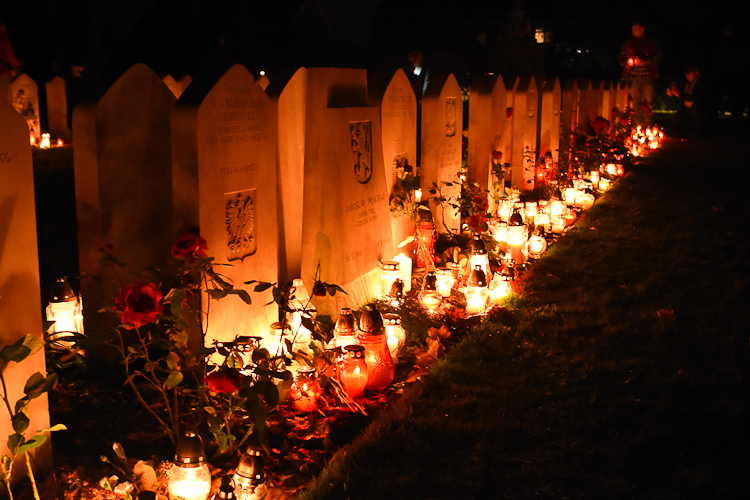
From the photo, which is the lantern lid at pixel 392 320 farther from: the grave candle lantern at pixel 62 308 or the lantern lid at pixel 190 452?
the grave candle lantern at pixel 62 308

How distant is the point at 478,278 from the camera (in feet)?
16.2

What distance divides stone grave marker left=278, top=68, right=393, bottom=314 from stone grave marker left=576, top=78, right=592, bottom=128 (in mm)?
8378

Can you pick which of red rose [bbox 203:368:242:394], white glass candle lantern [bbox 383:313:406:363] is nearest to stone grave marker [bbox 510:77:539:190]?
white glass candle lantern [bbox 383:313:406:363]

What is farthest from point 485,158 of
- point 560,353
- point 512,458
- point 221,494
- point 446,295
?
point 221,494

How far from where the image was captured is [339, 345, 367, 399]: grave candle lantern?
3502 mm

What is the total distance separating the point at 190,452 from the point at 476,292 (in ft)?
9.59

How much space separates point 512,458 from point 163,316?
1738 millimetres

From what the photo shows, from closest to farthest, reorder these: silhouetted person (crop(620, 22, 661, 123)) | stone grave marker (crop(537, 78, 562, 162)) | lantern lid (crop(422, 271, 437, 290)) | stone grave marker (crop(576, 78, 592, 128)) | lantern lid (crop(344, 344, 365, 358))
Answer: lantern lid (crop(344, 344, 365, 358)) → lantern lid (crop(422, 271, 437, 290)) → stone grave marker (crop(537, 78, 562, 162)) → stone grave marker (crop(576, 78, 592, 128)) → silhouetted person (crop(620, 22, 661, 123))

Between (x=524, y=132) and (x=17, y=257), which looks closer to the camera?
(x=17, y=257)

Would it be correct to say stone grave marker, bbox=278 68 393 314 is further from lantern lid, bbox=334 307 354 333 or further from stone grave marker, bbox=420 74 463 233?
stone grave marker, bbox=420 74 463 233

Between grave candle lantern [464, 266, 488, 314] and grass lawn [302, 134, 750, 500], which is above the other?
grave candle lantern [464, 266, 488, 314]

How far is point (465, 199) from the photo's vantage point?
6.72 metres

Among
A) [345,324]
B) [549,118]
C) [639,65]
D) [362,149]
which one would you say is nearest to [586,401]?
[345,324]

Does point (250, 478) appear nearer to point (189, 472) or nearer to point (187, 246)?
point (189, 472)
